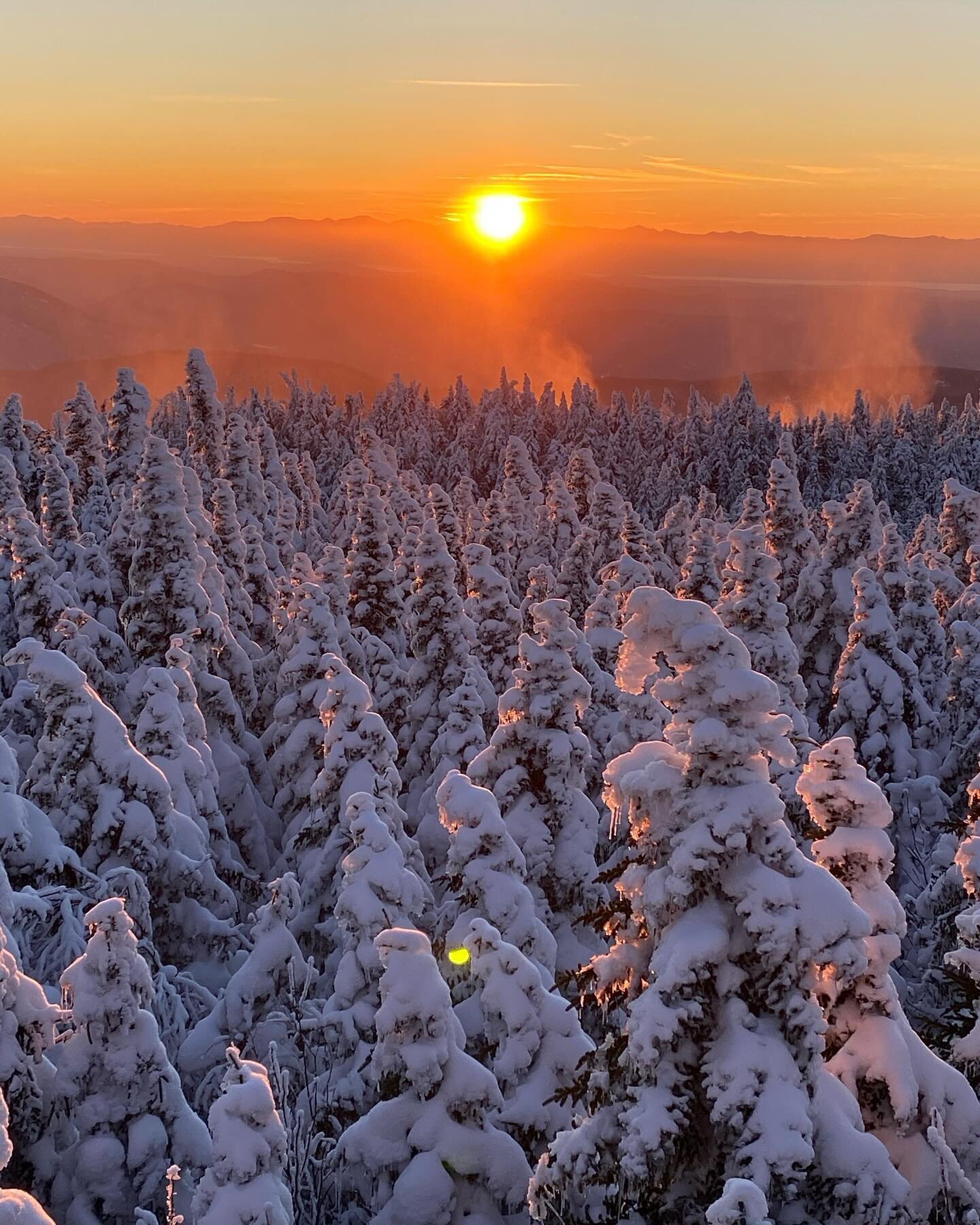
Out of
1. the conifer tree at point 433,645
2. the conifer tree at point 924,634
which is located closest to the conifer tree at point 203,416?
the conifer tree at point 433,645

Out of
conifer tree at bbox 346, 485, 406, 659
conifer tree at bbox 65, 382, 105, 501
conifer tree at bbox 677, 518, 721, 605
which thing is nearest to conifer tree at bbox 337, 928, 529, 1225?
conifer tree at bbox 677, 518, 721, 605

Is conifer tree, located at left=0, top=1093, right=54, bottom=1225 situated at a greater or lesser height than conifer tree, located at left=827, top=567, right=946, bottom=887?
greater

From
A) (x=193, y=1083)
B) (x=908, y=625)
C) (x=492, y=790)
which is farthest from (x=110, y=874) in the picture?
(x=908, y=625)

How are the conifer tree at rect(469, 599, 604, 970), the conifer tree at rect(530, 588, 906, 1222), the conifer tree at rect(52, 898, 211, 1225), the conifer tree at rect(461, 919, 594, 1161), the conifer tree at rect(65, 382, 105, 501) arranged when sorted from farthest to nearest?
1. the conifer tree at rect(65, 382, 105, 501)
2. the conifer tree at rect(469, 599, 604, 970)
3. the conifer tree at rect(461, 919, 594, 1161)
4. the conifer tree at rect(52, 898, 211, 1225)
5. the conifer tree at rect(530, 588, 906, 1222)

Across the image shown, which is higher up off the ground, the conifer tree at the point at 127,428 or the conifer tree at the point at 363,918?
the conifer tree at the point at 127,428

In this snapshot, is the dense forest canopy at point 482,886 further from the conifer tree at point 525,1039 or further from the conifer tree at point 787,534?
the conifer tree at point 787,534

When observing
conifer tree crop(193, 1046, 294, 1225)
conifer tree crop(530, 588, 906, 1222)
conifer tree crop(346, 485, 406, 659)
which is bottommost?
conifer tree crop(346, 485, 406, 659)

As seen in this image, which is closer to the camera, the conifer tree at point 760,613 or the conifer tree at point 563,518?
the conifer tree at point 760,613

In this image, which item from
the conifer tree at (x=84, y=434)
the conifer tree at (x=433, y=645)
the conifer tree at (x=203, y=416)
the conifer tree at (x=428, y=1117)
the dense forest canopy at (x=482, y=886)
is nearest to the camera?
the dense forest canopy at (x=482, y=886)

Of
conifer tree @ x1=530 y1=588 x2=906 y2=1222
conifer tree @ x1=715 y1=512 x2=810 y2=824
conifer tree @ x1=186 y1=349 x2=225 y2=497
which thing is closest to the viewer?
conifer tree @ x1=530 y1=588 x2=906 y2=1222

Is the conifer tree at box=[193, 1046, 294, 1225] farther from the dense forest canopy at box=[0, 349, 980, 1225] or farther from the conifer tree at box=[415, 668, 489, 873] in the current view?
the conifer tree at box=[415, 668, 489, 873]

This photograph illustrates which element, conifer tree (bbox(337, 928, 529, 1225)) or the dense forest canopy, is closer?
the dense forest canopy

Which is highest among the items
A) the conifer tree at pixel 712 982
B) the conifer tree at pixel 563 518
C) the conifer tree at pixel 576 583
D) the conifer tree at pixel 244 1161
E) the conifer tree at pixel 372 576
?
the conifer tree at pixel 712 982

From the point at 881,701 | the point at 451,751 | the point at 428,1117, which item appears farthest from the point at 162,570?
the point at 428,1117
